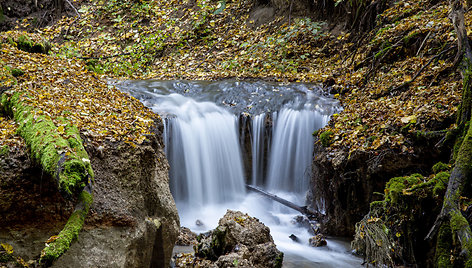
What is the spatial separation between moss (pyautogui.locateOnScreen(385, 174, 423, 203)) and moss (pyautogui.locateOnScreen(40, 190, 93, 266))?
365 cm

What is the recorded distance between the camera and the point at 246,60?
1176 centimetres

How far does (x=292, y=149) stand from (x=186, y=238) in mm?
3409

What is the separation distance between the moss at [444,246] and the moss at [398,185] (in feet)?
2.77

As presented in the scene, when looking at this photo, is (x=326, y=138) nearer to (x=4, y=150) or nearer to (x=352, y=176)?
(x=352, y=176)

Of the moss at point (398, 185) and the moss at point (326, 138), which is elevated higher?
the moss at point (326, 138)

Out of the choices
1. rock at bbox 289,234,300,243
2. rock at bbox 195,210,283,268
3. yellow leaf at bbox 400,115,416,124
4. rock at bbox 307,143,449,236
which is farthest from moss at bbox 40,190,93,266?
yellow leaf at bbox 400,115,416,124

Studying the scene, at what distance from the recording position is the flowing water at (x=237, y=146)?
8102mm

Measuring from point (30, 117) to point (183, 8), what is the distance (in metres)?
11.6

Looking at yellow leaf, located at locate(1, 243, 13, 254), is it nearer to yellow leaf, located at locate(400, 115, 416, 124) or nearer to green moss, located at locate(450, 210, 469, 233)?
green moss, located at locate(450, 210, 469, 233)

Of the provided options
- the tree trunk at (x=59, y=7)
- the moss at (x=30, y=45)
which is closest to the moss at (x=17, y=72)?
the moss at (x=30, y=45)

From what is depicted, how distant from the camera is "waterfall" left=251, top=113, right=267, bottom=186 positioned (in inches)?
344

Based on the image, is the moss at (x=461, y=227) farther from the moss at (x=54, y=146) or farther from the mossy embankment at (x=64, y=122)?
the moss at (x=54, y=146)

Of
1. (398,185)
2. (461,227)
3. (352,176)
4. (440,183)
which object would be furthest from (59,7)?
(461,227)

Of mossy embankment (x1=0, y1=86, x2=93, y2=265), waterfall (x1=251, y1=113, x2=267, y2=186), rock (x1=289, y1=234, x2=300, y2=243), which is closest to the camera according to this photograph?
mossy embankment (x1=0, y1=86, x2=93, y2=265)
